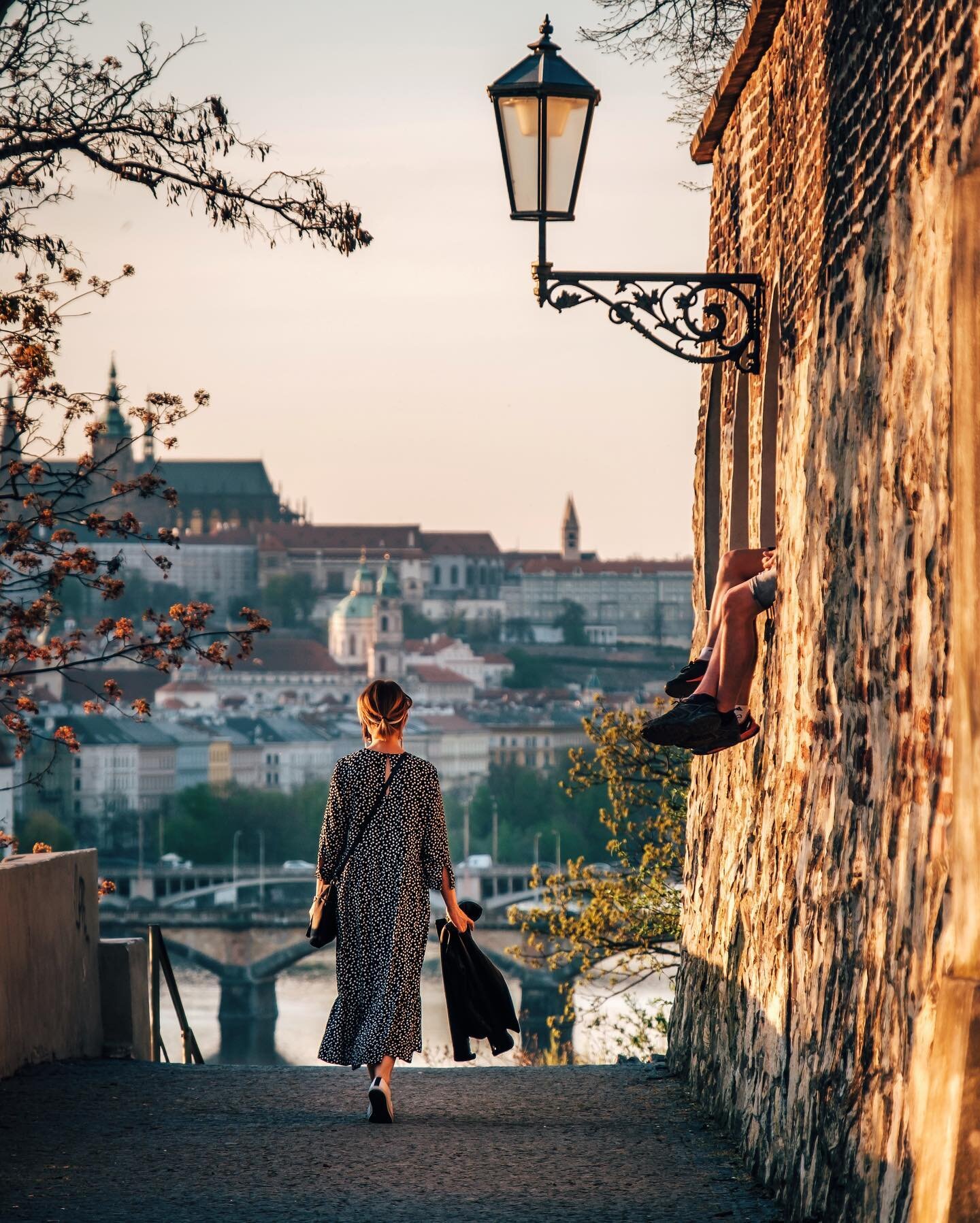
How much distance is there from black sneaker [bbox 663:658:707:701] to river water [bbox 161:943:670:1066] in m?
22.5

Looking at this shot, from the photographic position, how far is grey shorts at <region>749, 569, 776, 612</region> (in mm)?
3963

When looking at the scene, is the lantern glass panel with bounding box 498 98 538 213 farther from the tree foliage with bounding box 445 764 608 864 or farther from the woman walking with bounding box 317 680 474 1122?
the tree foliage with bounding box 445 764 608 864

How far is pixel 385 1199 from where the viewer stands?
131 inches

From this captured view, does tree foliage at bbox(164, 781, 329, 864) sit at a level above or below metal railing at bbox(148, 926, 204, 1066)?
below

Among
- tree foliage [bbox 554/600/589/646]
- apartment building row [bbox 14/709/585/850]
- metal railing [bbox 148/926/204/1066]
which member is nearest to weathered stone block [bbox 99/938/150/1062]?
metal railing [bbox 148/926/204/1066]

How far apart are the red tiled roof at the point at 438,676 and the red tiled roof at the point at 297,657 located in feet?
15.6

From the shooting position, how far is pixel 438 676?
115375 millimetres

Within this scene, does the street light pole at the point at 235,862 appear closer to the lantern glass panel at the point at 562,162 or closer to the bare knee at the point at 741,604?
the lantern glass panel at the point at 562,162

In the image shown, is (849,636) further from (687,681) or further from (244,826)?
(244,826)

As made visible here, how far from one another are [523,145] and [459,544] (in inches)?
5057

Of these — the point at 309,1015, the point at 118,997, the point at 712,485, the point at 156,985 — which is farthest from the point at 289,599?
the point at 712,485

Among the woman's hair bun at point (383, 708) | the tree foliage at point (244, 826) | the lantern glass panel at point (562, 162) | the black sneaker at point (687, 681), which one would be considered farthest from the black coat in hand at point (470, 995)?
the tree foliage at point (244, 826)

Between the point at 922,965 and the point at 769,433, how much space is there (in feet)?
6.61

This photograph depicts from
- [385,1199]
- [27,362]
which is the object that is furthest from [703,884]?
[27,362]
